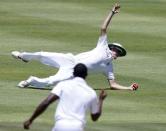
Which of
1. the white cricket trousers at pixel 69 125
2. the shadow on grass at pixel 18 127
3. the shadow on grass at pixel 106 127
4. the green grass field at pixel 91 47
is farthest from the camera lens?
the green grass field at pixel 91 47

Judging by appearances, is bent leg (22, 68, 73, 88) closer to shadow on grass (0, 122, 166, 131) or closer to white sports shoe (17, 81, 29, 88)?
white sports shoe (17, 81, 29, 88)

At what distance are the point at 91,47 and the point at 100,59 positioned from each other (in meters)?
6.37

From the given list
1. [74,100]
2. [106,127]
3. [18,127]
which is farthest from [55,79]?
[74,100]

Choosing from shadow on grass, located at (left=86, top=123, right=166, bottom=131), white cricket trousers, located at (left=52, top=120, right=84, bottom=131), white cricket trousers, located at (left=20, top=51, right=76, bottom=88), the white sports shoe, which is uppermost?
white cricket trousers, located at (left=20, top=51, right=76, bottom=88)

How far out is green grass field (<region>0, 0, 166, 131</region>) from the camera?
1498 cm

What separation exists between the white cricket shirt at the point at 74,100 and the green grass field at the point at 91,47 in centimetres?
385

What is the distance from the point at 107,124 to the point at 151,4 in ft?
49.2

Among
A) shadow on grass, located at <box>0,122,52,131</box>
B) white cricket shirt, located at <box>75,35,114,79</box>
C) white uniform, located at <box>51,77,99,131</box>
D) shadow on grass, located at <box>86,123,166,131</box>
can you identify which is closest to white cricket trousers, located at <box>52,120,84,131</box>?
white uniform, located at <box>51,77,99,131</box>

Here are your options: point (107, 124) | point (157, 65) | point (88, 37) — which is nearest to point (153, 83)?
point (157, 65)

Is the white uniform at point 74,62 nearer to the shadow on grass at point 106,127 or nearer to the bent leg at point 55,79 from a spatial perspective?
the bent leg at point 55,79

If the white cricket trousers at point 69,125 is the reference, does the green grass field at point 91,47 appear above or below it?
above

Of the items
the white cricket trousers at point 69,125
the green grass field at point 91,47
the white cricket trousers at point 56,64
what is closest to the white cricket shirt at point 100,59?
the white cricket trousers at point 56,64

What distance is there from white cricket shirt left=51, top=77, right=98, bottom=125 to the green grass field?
385 cm

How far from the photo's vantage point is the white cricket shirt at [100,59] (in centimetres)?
1570
